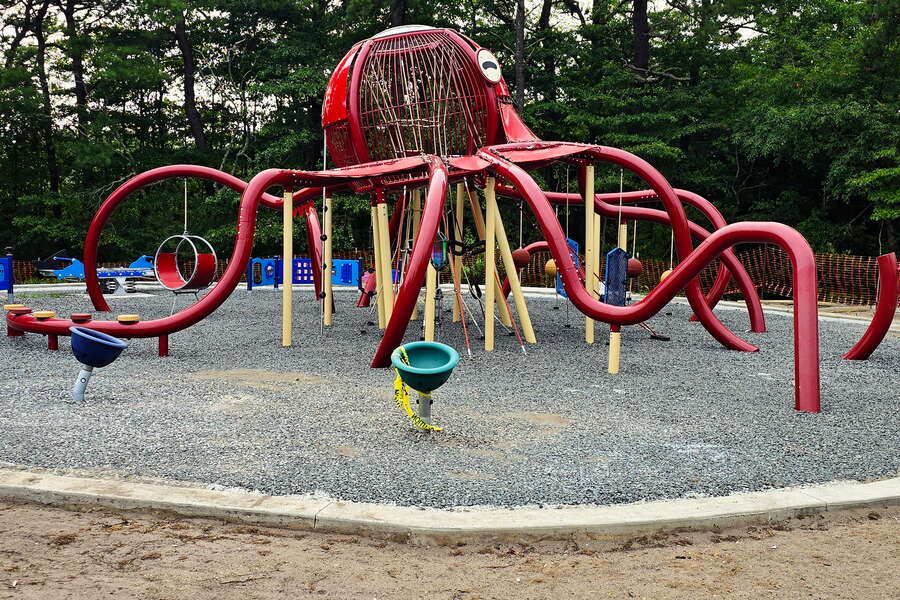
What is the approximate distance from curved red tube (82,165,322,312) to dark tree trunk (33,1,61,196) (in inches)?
645

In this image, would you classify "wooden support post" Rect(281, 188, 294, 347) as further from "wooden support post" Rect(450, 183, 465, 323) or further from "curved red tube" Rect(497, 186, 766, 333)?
"curved red tube" Rect(497, 186, 766, 333)

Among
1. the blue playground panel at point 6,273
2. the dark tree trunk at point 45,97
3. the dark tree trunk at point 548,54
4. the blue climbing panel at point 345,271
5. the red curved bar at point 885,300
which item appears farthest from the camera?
the dark tree trunk at point 548,54

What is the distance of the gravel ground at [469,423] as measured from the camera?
15.6 ft

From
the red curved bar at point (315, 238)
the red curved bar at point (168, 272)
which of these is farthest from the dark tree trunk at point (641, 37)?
the red curved bar at point (168, 272)

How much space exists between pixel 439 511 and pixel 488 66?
7993 mm

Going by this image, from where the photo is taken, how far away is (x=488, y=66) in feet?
34.8

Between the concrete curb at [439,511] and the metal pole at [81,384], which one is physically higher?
the metal pole at [81,384]

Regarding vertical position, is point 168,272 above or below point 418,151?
below

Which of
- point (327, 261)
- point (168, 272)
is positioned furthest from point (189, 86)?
point (327, 261)

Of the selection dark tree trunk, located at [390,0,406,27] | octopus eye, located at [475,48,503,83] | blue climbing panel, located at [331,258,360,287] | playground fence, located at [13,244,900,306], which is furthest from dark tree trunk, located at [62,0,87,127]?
octopus eye, located at [475,48,503,83]

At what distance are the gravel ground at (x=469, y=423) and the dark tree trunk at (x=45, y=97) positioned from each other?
1972cm

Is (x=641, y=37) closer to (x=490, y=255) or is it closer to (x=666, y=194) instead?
(x=666, y=194)

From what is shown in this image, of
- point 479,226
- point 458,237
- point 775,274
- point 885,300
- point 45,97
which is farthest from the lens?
point 45,97

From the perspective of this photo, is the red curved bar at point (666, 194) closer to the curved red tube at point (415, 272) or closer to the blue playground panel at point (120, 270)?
the curved red tube at point (415, 272)
